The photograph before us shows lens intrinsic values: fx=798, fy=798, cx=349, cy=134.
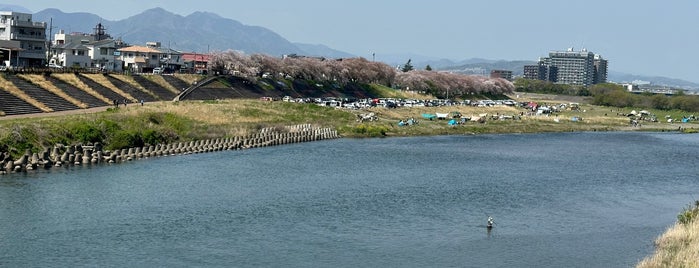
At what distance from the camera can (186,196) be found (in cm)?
3809

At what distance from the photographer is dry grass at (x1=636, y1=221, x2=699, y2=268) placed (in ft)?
80.9

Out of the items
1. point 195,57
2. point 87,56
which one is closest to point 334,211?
point 87,56

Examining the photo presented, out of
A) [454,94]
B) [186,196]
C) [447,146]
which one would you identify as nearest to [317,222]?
[186,196]

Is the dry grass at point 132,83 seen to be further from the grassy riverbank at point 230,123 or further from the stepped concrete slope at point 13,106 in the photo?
the stepped concrete slope at point 13,106

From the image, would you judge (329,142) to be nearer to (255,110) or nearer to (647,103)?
(255,110)

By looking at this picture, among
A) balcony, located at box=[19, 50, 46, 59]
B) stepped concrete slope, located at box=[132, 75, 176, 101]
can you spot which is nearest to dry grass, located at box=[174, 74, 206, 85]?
stepped concrete slope, located at box=[132, 75, 176, 101]

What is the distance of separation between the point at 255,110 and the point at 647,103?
9489cm

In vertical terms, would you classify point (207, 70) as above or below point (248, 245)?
above

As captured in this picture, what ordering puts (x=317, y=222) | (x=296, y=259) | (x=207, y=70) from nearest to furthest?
(x=296, y=259) < (x=317, y=222) < (x=207, y=70)

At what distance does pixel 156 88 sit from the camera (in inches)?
3115

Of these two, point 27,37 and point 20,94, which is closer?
point 20,94

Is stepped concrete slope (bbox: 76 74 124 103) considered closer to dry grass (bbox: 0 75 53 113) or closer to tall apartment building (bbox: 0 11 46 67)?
dry grass (bbox: 0 75 53 113)

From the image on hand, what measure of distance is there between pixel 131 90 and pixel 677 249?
57.0m

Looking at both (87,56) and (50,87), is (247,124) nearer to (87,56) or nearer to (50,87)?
(50,87)
